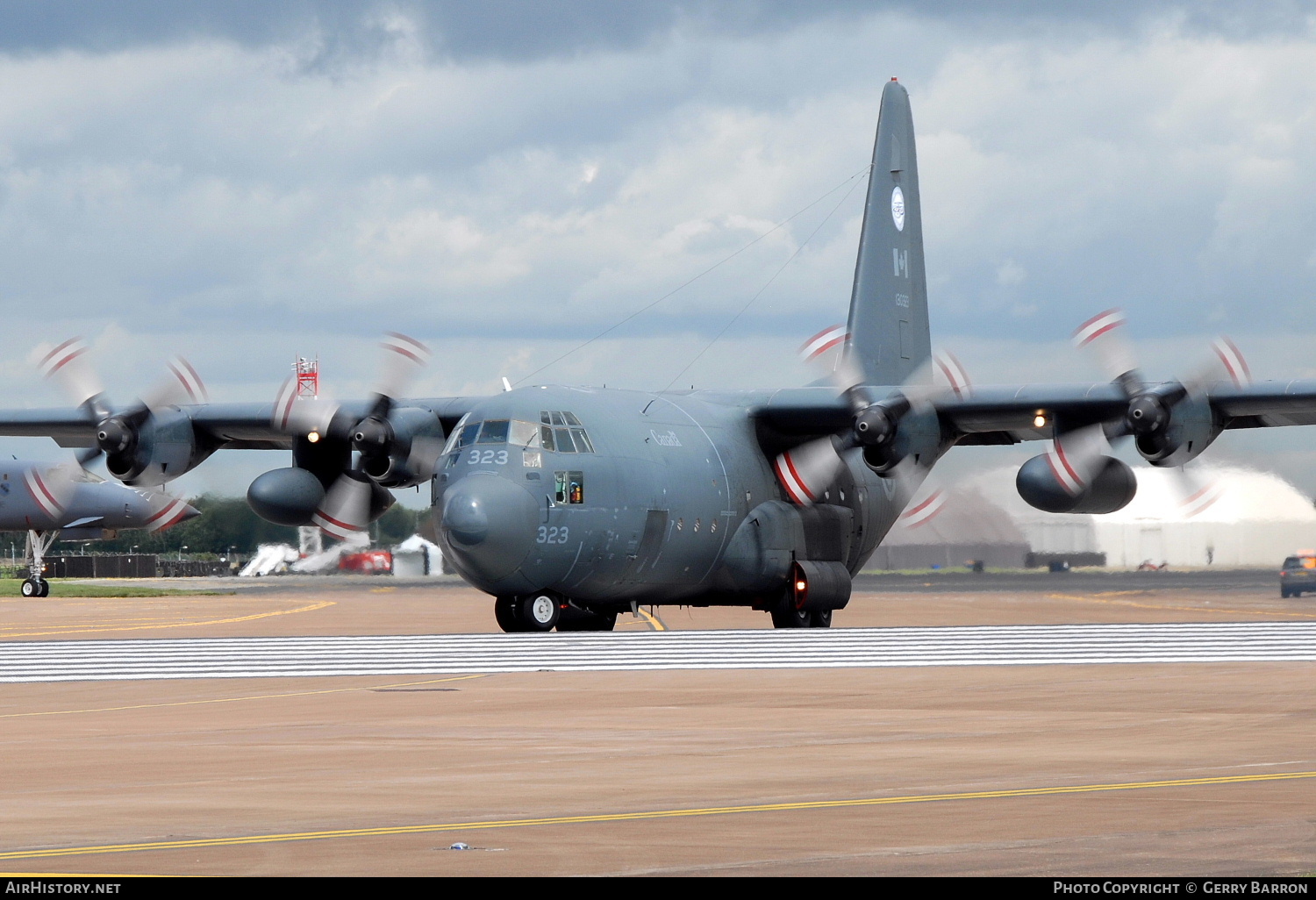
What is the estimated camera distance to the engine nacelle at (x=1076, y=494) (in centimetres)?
3080

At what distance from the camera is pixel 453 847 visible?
827 centimetres

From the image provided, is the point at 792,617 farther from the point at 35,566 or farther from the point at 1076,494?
the point at 35,566

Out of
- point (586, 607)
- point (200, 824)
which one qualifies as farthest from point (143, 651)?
point (200, 824)

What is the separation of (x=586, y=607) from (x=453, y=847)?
22.7 metres

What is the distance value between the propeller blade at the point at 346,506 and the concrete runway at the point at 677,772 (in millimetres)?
13580

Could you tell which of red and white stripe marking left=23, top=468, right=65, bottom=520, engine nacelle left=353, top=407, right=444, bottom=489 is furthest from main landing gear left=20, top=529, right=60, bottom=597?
engine nacelle left=353, top=407, right=444, bottom=489

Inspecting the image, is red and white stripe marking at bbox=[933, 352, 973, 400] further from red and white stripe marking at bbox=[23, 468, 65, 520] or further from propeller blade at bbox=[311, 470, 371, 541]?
red and white stripe marking at bbox=[23, 468, 65, 520]

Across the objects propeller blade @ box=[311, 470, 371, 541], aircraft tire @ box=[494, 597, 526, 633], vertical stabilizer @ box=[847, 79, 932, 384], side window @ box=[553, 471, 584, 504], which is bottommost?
aircraft tire @ box=[494, 597, 526, 633]

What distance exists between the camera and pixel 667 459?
3042cm

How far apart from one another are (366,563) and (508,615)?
95.1 ft

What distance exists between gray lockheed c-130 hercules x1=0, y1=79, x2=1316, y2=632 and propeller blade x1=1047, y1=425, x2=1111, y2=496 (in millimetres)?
35

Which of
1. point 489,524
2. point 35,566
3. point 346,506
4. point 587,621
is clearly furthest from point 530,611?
point 35,566

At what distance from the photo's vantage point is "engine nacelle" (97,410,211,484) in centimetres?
3353

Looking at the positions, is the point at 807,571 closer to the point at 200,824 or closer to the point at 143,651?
the point at 143,651
